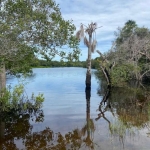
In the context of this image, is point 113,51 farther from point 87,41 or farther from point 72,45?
point 72,45

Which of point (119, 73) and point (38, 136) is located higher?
point (119, 73)

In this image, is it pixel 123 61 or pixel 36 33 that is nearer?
pixel 36 33

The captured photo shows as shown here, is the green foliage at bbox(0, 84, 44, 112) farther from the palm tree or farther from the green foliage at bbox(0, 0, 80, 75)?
the palm tree

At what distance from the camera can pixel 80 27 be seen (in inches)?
816

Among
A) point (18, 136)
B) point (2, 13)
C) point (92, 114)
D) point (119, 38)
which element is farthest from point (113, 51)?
point (18, 136)

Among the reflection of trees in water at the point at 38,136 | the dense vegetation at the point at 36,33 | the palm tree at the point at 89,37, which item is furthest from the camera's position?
the palm tree at the point at 89,37

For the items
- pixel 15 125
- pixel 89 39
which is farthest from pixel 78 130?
pixel 89 39

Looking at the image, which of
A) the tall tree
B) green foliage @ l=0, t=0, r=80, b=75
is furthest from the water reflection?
the tall tree

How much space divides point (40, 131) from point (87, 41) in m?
14.7

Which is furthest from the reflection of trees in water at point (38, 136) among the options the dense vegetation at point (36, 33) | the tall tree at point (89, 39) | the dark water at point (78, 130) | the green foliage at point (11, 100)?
the tall tree at point (89, 39)

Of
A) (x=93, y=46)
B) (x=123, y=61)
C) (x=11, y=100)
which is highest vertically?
(x=93, y=46)

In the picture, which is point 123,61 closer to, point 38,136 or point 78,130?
point 78,130

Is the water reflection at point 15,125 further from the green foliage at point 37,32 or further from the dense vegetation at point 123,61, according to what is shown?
the dense vegetation at point 123,61

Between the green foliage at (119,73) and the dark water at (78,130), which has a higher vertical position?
the green foliage at (119,73)
